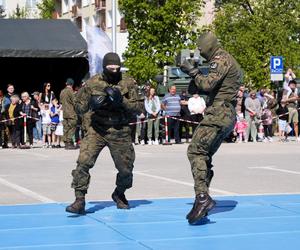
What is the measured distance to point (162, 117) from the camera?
2614 centimetres

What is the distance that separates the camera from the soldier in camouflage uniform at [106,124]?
9.79 metres

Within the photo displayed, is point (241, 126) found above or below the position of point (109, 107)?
below

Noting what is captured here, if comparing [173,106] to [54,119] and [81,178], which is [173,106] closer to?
[54,119]

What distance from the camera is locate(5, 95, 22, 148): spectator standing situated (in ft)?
80.7

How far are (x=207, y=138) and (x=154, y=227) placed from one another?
1111 mm

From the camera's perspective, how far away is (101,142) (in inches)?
391

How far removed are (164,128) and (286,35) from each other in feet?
61.6

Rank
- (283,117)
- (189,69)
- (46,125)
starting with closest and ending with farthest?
1. (189,69)
2. (46,125)
3. (283,117)

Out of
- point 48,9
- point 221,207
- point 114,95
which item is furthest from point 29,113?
point 48,9

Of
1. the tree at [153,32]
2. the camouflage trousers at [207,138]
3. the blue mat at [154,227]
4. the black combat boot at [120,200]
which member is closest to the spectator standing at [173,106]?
the tree at [153,32]

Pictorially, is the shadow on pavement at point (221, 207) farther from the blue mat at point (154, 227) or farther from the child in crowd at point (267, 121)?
the child in crowd at point (267, 121)

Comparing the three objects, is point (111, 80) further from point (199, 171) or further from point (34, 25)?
point (34, 25)

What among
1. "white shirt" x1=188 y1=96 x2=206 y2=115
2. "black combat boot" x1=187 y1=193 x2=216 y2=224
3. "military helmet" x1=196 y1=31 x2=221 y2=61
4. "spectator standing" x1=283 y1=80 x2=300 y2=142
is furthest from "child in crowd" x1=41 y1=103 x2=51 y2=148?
"black combat boot" x1=187 y1=193 x2=216 y2=224

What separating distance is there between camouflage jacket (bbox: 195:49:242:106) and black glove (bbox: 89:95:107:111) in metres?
1.16
